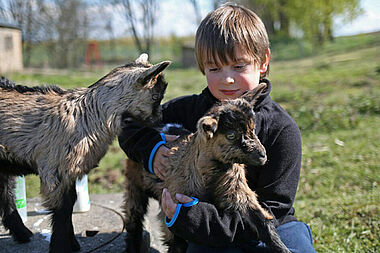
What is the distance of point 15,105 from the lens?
9.74 feet

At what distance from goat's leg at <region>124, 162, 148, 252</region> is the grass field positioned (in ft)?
5.52

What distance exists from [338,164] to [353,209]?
5.52 feet

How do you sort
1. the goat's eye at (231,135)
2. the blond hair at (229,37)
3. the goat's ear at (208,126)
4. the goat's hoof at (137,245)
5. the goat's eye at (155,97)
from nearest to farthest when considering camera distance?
the goat's ear at (208,126), the goat's eye at (231,135), the blond hair at (229,37), the goat's eye at (155,97), the goat's hoof at (137,245)

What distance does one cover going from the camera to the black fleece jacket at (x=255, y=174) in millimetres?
2340

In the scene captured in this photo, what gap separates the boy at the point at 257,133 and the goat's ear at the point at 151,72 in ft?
1.06

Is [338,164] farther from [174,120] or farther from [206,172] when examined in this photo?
[206,172]

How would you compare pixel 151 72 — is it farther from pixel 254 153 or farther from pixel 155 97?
pixel 254 153

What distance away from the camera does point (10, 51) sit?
56.4 feet

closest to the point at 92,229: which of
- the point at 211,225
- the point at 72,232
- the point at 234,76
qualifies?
the point at 72,232

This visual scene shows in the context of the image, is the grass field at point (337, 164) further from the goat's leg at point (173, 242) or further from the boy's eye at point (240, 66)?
the boy's eye at point (240, 66)

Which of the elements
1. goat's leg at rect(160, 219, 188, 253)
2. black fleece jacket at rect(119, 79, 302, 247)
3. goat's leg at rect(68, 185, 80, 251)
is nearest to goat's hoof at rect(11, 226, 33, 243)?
goat's leg at rect(68, 185, 80, 251)

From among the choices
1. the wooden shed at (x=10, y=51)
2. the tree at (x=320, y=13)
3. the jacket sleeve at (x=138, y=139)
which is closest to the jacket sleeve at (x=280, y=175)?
the jacket sleeve at (x=138, y=139)

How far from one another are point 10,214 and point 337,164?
4564mm

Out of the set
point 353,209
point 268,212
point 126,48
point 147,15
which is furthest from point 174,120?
point 126,48
